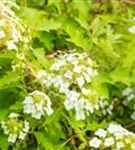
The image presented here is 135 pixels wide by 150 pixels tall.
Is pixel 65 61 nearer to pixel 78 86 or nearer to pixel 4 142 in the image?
pixel 78 86

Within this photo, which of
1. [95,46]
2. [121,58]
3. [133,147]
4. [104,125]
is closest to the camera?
[133,147]

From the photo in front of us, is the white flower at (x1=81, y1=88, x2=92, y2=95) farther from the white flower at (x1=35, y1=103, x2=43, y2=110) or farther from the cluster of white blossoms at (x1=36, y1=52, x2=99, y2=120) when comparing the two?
the white flower at (x1=35, y1=103, x2=43, y2=110)

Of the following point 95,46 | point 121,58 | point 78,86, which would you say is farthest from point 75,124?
point 121,58

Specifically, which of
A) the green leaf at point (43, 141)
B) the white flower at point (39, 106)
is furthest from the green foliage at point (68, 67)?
the white flower at point (39, 106)

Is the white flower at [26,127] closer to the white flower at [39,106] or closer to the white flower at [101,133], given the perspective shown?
the white flower at [39,106]

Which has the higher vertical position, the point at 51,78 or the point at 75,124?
the point at 51,78

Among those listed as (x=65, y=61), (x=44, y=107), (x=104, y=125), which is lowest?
(x=104, y=125)

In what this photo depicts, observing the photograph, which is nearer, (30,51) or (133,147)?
(133,147)

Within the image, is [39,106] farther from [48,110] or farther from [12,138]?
[12,138]
